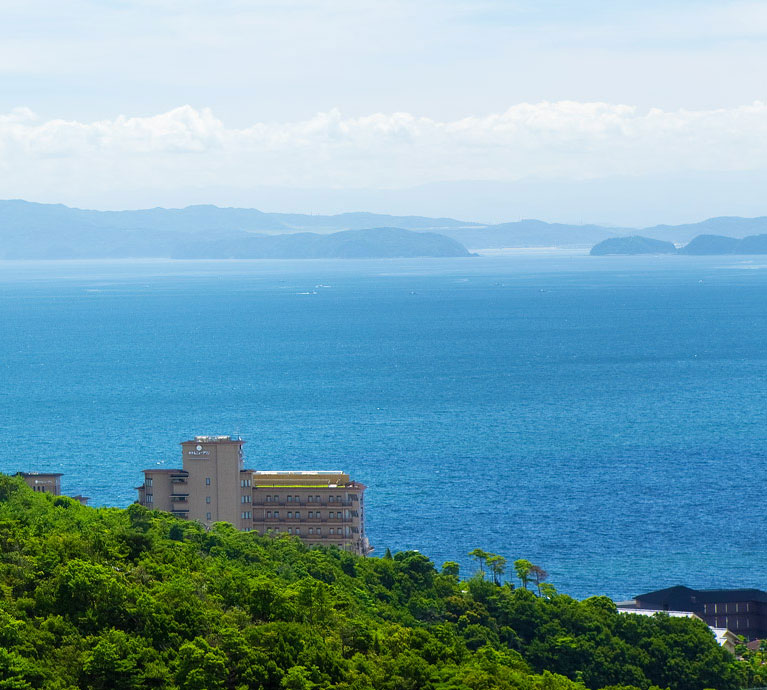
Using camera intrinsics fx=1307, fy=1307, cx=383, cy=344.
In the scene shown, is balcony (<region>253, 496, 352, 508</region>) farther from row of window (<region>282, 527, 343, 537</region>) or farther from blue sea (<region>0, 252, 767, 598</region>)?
blue sea (<region>0, 252, 767, 598</region>)

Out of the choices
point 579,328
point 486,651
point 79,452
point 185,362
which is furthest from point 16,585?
point 579,328

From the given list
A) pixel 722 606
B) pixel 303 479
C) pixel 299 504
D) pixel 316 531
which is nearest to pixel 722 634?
pixel 722 606

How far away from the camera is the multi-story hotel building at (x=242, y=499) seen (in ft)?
196

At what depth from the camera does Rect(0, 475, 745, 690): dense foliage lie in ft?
98.4

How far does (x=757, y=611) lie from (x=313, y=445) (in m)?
46.3

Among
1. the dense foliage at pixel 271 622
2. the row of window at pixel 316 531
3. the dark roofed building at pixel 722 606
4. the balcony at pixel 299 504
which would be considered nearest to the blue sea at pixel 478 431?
the dark roofed building at pixel 722 606

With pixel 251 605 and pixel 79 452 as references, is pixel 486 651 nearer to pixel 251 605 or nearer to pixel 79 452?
pixel 251 605

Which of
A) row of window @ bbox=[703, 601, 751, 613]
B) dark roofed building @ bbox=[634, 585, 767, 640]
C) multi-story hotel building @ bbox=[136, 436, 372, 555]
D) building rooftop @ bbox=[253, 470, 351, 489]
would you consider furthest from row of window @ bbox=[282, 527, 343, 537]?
row of window @ bbox=[703, 601, 751, 613]

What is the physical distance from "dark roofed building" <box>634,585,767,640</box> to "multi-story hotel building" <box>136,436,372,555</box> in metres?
13.8

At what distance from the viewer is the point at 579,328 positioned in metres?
196

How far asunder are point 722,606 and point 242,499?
21.7 m

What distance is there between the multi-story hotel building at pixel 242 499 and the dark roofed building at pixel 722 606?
542 inches

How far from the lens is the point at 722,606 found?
54.7 meters

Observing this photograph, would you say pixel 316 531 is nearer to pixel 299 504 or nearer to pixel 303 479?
pixel 299 504
